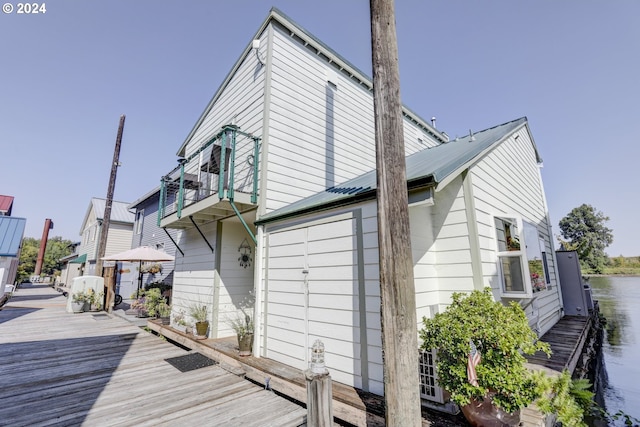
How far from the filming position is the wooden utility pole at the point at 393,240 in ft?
7.68

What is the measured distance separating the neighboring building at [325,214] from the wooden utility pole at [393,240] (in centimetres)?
87

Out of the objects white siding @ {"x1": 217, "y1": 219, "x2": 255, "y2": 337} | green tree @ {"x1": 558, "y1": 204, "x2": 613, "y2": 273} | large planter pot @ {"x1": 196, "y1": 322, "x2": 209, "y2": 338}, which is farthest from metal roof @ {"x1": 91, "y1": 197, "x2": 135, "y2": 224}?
green tree @ {"x1": 558, "y1": 204, "x2": 613, "y2": 273}

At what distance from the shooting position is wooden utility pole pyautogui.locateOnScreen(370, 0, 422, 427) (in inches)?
92.2

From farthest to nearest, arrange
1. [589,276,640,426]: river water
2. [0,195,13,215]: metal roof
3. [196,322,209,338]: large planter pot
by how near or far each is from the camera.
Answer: [0,195,13,215]: metal roof, [196,322,209,338]: large planter pot, [589,276,640,426]: river water

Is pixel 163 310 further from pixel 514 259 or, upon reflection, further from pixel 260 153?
pixel 514 259

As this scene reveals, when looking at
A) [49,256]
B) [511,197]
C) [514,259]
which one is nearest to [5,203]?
[49,256]

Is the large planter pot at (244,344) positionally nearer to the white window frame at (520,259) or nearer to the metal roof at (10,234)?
the white window frame at (520,259)

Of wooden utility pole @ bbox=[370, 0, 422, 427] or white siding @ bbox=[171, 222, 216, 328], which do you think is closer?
wooden utility pole @ bbox=[370, 0, 422, 427]

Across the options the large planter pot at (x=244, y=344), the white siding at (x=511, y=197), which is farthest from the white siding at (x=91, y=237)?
the white siding at (x=511, y=197)

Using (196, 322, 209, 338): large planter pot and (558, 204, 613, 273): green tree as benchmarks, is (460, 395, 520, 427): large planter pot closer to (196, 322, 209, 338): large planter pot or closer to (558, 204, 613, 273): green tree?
(196, 322, 209, 338): large planter pot

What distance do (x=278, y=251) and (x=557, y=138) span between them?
13.2 metres

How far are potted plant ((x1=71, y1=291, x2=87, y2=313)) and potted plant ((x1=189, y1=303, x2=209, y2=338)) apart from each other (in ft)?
31.0

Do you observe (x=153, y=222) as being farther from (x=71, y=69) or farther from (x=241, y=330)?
(x=241, y=330)

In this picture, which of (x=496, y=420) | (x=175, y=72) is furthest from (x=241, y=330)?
(x=175, y=72)
